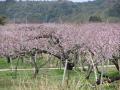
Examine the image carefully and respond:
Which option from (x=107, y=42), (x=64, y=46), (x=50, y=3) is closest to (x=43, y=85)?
(x=107, y=42)

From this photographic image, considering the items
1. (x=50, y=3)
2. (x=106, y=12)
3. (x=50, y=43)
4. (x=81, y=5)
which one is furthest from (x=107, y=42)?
(x=81, y=5)

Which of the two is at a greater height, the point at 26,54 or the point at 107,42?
the point at 107,42

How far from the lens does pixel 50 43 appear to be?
25.2 metres

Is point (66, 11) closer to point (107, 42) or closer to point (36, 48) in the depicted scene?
point (36, 48)

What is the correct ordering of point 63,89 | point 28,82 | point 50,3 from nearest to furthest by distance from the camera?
point 63,89, point 28,82, point 50,3

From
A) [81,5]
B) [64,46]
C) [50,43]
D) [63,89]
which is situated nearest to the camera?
[63,89]

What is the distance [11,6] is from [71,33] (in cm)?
5979

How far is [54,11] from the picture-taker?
7712cm

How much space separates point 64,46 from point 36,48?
10.3ft

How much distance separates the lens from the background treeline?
7194 centimetres

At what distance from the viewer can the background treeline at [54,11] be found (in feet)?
236

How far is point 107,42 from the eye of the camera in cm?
1958

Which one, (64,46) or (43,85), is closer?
(43,85)

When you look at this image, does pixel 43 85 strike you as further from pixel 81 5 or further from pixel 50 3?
pixel 81 5
